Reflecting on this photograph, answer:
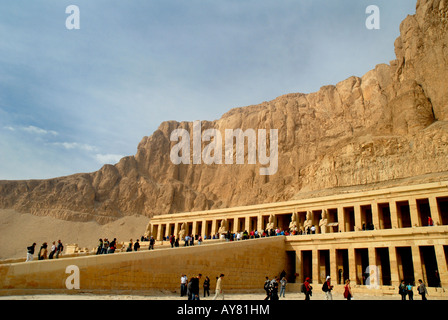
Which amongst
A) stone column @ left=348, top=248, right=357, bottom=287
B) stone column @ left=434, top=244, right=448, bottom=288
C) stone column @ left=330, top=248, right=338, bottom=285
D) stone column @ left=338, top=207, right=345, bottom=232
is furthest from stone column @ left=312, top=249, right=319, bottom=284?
stone column @ left=434, top=244, right=448, bottom=288

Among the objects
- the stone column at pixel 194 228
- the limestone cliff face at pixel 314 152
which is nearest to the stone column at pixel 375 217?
the limestone cliff face at pixel 314 152

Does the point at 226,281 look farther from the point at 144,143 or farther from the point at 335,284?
the point at 144,143

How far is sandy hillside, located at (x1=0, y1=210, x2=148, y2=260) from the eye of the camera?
4978cm


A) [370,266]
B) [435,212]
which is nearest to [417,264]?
[370,266]

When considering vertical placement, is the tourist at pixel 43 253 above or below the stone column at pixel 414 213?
below

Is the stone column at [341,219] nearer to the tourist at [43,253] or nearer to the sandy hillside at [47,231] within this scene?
the tourist at [43,253]

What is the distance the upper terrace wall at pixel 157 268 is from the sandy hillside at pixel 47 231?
35.7 meters

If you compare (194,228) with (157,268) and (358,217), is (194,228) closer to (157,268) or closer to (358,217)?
(358,217)

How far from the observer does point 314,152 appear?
6312cm

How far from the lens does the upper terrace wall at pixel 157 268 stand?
46.1 feet

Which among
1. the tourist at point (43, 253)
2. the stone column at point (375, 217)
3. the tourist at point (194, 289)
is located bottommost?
the tourist at point (194, 289)

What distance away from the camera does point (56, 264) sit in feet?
47.2

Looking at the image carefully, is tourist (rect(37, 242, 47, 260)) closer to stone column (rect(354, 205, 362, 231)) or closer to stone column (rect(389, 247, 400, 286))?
stone column (rect(389, 247, 400, 286))

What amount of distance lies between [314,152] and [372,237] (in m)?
40.5
